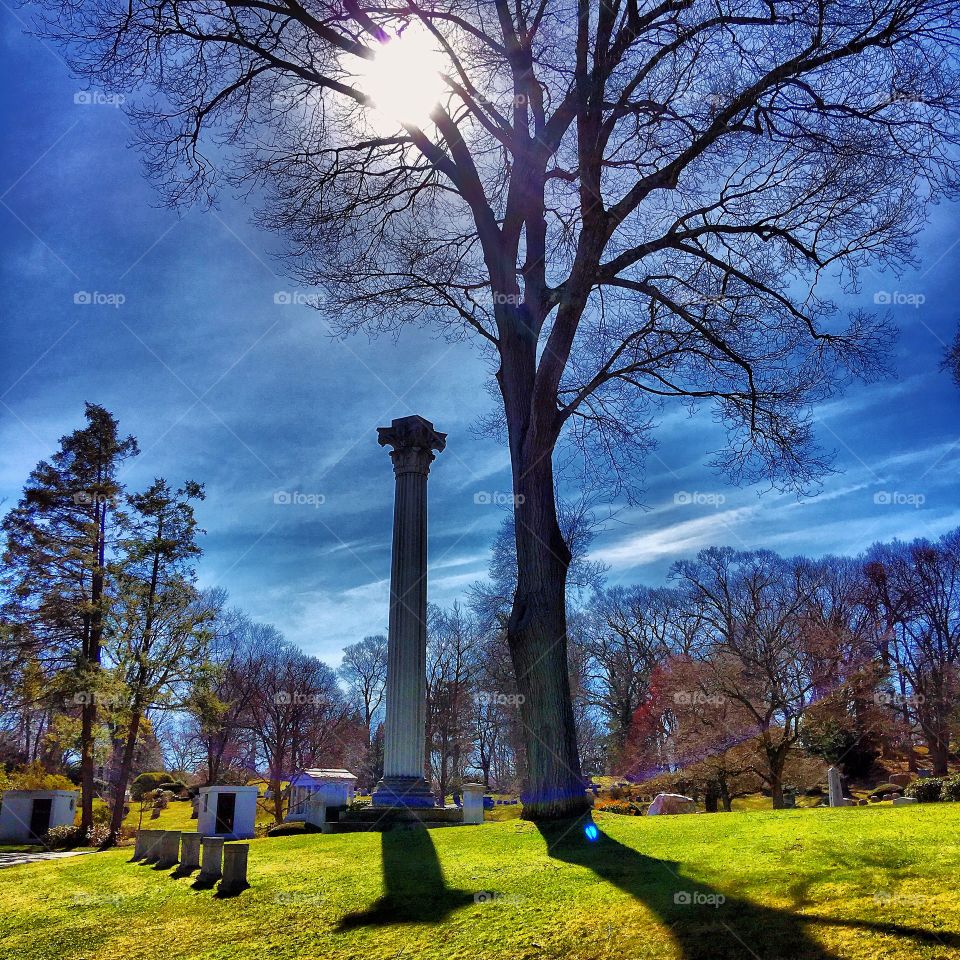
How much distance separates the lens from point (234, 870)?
707cm

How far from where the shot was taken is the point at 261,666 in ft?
142

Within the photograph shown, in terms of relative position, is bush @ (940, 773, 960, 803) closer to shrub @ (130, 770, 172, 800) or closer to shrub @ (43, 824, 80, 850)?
shrub @ (43, 824, 80, 850)

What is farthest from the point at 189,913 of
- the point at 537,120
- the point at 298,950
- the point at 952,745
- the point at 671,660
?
the point at 952,745

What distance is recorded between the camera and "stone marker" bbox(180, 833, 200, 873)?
8.74 meters

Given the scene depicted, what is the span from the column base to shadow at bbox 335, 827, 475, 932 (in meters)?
9.65

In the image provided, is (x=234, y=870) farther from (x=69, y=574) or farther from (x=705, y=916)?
(x=69, y=574)

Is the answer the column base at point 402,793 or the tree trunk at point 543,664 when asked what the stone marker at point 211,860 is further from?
the column base at point 402,793

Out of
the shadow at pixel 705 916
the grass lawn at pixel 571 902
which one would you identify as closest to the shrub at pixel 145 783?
the grass lawn at pixel 571 902

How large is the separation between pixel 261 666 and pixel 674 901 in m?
41.8

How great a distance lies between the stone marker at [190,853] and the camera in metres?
8.74

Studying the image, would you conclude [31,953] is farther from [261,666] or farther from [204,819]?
[261,666]

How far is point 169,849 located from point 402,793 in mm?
8025

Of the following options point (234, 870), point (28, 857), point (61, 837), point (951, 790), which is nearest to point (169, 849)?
point (234, 870)

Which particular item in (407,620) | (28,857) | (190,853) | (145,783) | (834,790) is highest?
(407,620)
